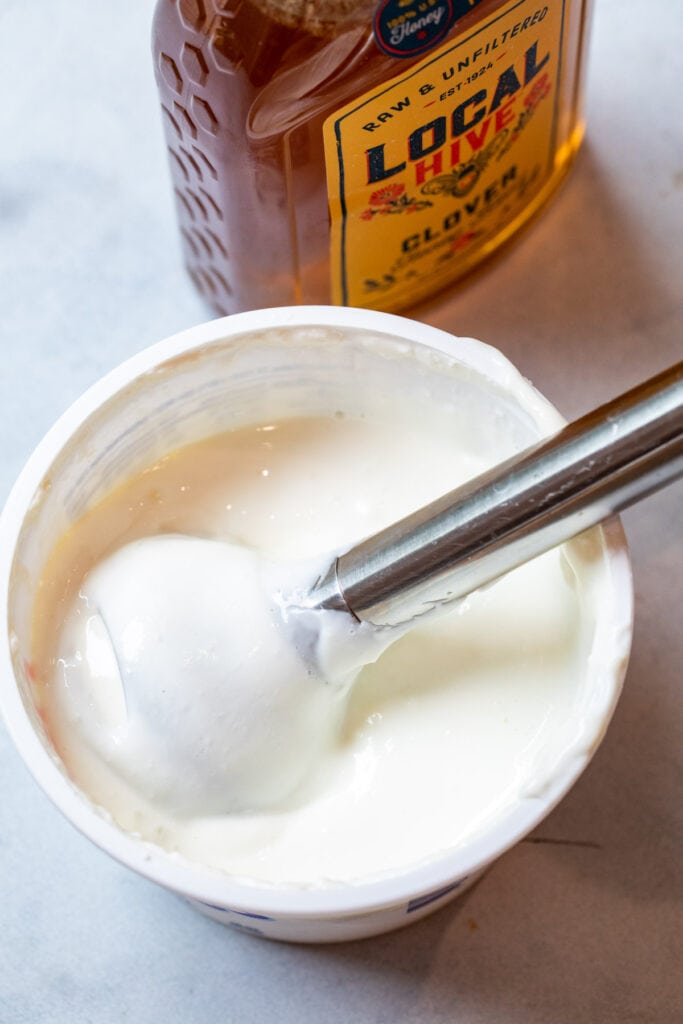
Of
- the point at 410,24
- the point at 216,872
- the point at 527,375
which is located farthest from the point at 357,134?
the point at 216,872

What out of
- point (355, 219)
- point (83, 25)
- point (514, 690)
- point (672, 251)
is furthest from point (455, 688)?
point (83, 25)

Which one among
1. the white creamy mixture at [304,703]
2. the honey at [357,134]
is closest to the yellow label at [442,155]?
the honey at [357,134]

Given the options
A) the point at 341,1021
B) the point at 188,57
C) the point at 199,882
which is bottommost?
the point at 341,1021

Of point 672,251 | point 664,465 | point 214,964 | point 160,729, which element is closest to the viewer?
point 664,465

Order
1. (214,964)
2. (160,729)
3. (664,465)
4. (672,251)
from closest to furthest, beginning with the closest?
(664,465) < (160,729) < (214,964) < (672,251)

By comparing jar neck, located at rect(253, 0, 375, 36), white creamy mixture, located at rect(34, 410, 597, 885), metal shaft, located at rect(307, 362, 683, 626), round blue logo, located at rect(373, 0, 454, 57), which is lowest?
white creamy mixture, located at rect(34, 410, 597, 885)

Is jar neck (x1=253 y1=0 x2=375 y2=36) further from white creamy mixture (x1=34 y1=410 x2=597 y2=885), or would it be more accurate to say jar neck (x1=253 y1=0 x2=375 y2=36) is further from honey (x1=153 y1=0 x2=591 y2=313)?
white creamy mixture (x1=34 y1=410 x2=597 y2=885)

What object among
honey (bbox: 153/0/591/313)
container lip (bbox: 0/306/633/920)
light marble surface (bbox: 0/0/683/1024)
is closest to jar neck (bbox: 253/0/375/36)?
honey (bbox: 153/0/591/313)

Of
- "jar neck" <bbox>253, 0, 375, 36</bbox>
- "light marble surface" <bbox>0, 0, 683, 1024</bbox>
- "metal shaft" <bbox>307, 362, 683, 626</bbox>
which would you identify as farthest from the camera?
"light marble surface" <bbox>0, 0, 683, 1024</bbox>

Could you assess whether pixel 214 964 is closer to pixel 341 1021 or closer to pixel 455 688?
pixel 341 1021
